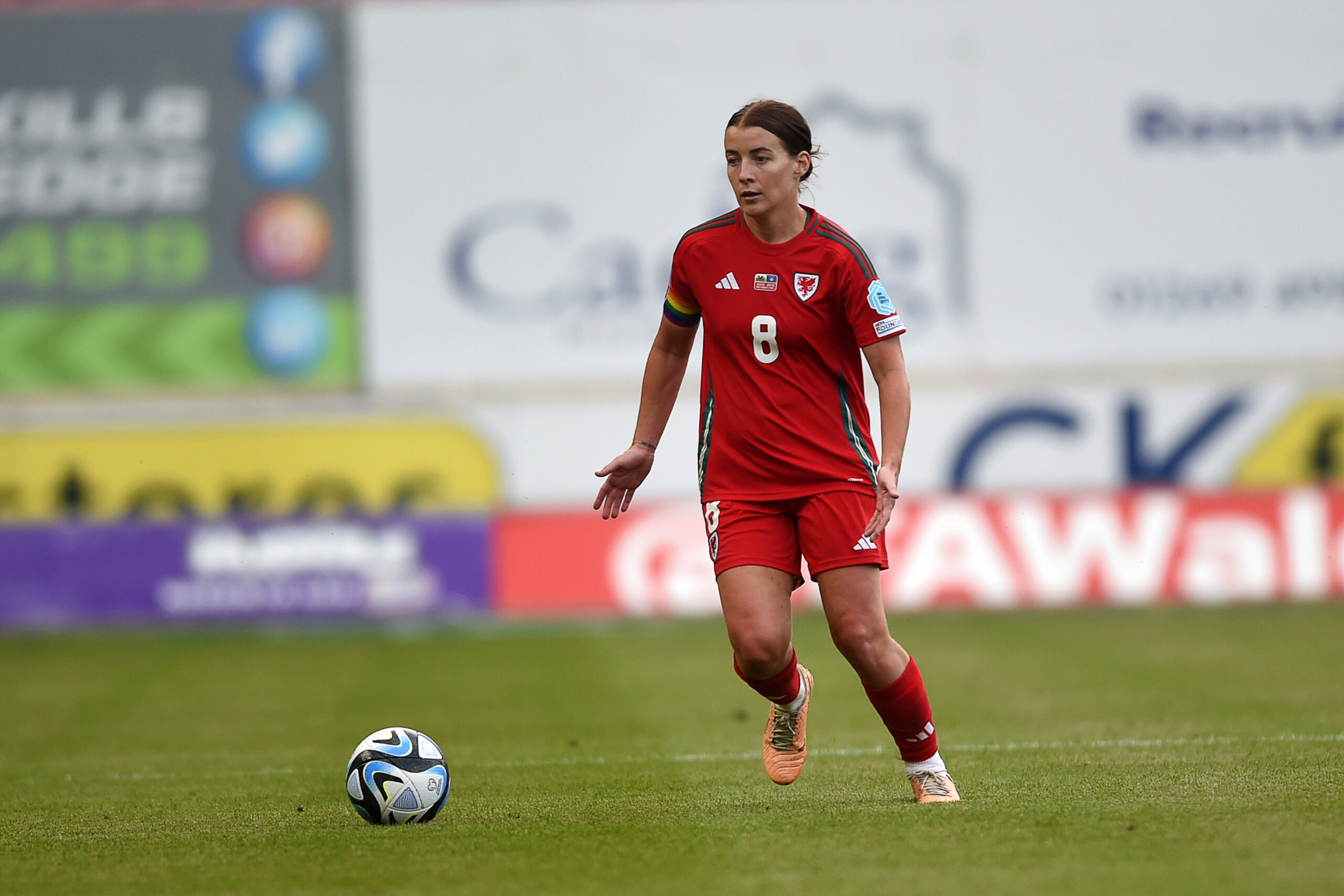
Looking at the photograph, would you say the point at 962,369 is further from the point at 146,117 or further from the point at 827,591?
the point at 827,591

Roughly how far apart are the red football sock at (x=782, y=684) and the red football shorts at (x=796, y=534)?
33 centimetres

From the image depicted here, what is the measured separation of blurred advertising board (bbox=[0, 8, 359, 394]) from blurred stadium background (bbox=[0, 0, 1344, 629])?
0.03 metres

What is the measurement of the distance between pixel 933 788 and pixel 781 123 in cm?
226

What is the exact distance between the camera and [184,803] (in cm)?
675

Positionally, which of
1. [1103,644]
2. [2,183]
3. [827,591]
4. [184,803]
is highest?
[2,183]

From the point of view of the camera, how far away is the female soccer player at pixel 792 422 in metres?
5.82

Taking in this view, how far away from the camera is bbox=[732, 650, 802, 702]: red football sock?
240 inches

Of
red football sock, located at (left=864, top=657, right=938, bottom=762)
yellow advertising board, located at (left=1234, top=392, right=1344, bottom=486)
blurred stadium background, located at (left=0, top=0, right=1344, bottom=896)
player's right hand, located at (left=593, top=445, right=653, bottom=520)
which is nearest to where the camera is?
red football sock, located at (left=864, top=657, right=938, bottom=762)

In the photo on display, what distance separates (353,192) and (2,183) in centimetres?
338

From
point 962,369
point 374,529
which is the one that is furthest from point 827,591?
point 962,369

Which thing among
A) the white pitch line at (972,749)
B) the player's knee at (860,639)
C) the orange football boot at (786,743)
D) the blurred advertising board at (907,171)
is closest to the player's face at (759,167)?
the player's knee at (860,639)

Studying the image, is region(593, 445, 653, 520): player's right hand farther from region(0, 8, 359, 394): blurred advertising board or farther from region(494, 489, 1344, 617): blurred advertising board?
region(0, 8, 359, 394): blurred advertising board

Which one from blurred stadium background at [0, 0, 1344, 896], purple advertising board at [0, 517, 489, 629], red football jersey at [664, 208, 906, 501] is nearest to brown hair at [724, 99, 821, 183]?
red football jersey at [664, 208, 906, 501]

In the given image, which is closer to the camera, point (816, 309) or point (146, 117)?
point (816, 309)
